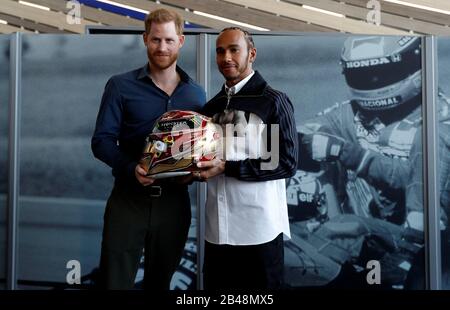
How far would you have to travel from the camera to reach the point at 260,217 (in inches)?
58.4

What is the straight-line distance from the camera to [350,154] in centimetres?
280

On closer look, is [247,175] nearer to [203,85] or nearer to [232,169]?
[232,169]

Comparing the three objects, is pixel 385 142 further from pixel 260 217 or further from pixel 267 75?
pixel 260 217

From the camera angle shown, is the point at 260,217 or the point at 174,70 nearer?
the point at 260,217

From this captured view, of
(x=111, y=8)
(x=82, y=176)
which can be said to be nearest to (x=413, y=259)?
(x=82, y=176)

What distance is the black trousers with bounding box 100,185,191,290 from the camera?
1.59 metres

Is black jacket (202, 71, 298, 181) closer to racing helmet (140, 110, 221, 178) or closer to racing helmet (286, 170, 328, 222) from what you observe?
racing helmet (140, 110, 221, 178)

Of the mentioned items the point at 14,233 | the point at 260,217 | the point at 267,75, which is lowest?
the point at 14,233

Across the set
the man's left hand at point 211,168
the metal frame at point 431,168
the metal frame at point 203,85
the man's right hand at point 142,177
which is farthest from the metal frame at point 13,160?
the metal frame at point 431,168

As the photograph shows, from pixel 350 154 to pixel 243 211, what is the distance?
1.46m
